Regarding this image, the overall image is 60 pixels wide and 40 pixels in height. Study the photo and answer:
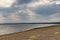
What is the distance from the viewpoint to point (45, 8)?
1.19 meters

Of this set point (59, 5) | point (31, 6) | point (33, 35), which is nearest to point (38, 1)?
point (31, 6)

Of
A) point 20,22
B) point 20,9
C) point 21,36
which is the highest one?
point 20,9

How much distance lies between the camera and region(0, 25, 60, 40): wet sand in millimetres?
1108

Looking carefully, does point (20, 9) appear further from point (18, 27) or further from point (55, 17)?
point (55, 17)

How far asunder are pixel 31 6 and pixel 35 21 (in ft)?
0.42

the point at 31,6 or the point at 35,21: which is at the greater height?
the point at 31,6

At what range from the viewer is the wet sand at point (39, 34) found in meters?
1.11

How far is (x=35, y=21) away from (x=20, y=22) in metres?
0.12

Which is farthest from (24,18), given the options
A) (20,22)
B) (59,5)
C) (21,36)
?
(59,5)

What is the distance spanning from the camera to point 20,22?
3.88 ft

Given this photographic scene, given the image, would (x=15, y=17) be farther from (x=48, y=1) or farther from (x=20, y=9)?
(x=48, y=1)

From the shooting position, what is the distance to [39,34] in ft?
3.71

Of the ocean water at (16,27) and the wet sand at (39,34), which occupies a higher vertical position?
the ocean water at (16,27)

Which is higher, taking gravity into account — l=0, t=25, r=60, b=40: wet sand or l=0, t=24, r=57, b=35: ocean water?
l=0, t=24, r=57, b=35: ocean water
